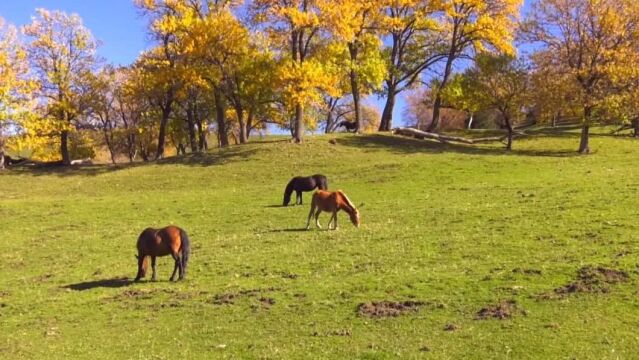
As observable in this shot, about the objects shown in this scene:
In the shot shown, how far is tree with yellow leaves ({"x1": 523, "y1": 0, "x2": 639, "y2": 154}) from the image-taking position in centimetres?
4625

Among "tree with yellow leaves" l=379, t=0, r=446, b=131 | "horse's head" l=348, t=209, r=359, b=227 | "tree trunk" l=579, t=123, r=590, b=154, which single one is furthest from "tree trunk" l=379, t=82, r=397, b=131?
"horse's head" l=348, t=209, r=359, b=227

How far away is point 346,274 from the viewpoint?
16.9 meters

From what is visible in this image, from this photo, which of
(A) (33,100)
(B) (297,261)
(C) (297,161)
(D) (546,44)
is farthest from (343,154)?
(B) (297,261)

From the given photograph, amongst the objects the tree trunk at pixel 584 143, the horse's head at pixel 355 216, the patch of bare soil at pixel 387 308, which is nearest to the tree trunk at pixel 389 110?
the tree trunk at pixel 584 143

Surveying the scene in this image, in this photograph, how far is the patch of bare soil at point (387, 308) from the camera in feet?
44.3

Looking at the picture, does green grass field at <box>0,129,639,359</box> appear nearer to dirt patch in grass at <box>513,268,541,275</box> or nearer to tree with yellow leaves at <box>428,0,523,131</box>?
dirt patch in grass at <box>513,268,541,275</box>

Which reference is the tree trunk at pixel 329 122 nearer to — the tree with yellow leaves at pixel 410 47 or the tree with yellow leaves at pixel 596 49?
the tree with yellow leaves at pixel 410 47

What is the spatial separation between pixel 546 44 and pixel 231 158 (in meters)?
26.7

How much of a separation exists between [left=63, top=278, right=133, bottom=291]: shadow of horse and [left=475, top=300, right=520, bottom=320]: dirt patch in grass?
997cm

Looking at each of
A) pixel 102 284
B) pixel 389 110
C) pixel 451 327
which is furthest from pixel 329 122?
pixel 451 327

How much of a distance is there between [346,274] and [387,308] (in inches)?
127

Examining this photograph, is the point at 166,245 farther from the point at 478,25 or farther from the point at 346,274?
the point at 478,25

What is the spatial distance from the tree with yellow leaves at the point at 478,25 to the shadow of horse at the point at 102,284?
46.2m

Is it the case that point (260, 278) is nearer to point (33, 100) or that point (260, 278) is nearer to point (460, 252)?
point (460, 252)
